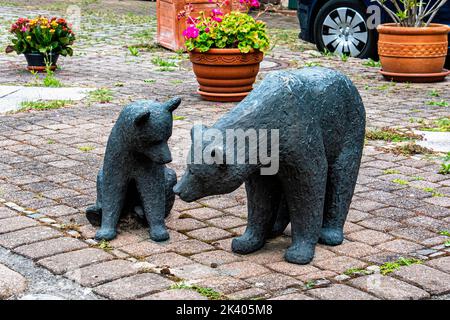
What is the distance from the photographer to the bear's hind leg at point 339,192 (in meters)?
4.74

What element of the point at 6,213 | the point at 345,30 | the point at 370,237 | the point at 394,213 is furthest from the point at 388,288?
the point at 345,30

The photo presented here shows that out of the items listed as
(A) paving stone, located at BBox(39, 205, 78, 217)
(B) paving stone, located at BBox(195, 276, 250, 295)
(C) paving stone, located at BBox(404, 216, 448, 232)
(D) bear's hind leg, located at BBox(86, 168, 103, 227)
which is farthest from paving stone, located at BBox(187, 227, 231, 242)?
(C) paving stone, located at BBox(404, 216, 448, 232)

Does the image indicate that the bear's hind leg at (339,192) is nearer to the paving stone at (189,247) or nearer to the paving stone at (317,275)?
the paving stone at (317,275)

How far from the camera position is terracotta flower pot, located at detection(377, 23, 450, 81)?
10438 millimetres

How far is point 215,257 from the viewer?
4.66 metres

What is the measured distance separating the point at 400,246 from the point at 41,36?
24.1 feet

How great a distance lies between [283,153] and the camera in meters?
4.28

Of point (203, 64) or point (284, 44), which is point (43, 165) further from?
point (284, 44)

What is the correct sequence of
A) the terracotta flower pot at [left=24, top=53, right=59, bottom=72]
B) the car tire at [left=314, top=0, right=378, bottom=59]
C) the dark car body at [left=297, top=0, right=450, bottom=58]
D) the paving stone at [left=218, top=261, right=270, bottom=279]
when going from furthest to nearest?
the dark car body at [left=297, top=0, right=450, bottom=58], the car tire at [left=314, top=0, right=378, bottom=59], the terracotta flower pot at [left=24, top=53, right=59, bottom=72], the paving stone at [left=218, top=261, right=270, bottom=279]

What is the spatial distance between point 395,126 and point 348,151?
3581 millimetres

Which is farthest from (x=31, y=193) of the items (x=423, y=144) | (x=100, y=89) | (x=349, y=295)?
(x=100, y=89)

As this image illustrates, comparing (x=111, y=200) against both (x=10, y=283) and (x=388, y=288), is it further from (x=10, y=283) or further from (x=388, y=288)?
(x=388, y=288)

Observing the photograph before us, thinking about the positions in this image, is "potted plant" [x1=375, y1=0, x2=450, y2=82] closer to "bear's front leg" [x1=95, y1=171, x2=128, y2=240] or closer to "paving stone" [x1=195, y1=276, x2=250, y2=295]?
"bear's front leg" [x1=95, y1=171, x2=128, y2=240]

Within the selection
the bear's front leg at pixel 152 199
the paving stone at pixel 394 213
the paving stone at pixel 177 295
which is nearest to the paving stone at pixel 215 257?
the bear's front leg at pixel 152 199
